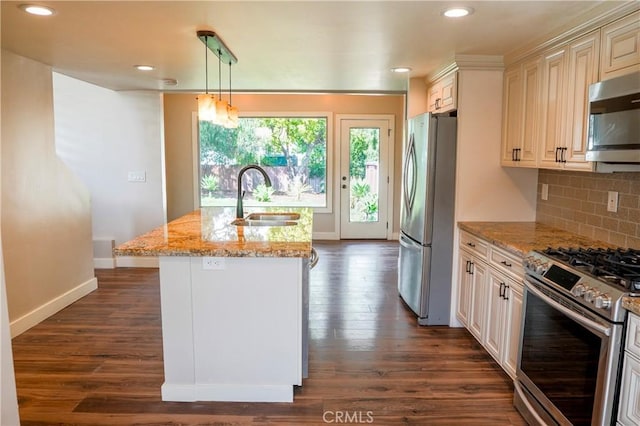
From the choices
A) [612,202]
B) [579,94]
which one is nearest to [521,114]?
[579,94]

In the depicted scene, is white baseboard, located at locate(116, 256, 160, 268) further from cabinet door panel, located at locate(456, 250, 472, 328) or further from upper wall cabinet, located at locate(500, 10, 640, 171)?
upper wall cabinet, located at locate(500, 10, 640, 171)

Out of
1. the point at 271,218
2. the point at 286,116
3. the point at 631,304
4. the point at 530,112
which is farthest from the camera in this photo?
the point at 286,116

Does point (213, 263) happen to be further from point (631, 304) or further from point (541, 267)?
point (631, 304)

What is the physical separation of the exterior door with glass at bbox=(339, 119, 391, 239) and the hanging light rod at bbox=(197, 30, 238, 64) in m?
3.73

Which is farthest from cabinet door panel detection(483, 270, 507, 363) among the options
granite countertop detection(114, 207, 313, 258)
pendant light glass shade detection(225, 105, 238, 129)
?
pendant light glass shade detection(225, 105, 238, 129)

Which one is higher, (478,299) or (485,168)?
(485,168)

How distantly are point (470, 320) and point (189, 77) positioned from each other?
3474 millimetres

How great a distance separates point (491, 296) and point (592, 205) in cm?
87

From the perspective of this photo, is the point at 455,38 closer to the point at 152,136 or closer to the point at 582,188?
the point at 582,188

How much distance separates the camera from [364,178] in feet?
23.5

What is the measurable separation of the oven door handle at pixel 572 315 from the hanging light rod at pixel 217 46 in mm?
2410

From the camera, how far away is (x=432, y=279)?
11.7ft

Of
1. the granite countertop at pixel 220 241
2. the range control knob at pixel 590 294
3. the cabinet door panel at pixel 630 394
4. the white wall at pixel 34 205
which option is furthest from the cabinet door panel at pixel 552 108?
the white wall at pixel 34 205

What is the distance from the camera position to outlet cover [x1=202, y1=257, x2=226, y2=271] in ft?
7.83
